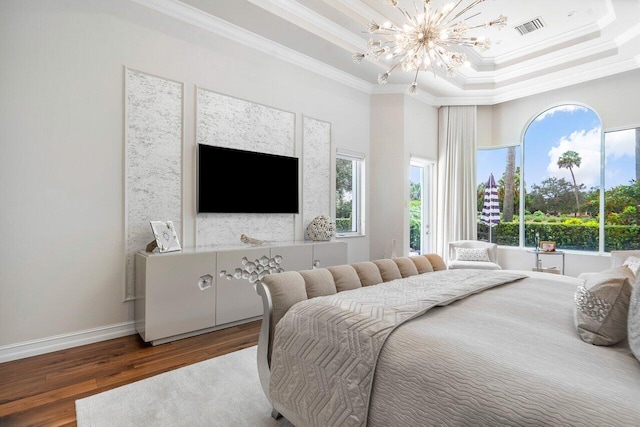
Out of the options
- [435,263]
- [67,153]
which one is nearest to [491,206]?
[435,263]

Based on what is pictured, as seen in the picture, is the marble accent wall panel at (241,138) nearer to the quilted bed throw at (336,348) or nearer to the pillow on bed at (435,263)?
the pillow on bed at (435,263)

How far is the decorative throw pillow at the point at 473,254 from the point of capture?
4.78 meters

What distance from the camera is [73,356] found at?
257cm

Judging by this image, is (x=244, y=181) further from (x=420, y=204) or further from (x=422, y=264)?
→ (x=420, y=204)

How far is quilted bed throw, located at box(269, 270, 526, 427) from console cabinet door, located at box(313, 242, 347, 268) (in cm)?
213

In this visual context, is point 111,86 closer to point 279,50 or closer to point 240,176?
point 240,176

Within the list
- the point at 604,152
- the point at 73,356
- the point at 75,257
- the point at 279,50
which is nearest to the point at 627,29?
the point at 604,152

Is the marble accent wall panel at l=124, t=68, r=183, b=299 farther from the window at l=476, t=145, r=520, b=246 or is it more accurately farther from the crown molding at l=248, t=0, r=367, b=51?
the window at l=476, t=145, r=520, b=246

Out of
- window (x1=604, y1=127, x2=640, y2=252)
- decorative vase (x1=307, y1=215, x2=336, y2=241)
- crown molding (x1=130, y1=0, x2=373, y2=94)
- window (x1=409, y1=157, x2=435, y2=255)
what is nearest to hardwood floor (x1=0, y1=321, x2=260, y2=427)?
decorative vase (x1=307, y1=215, x2=336, y2=241)

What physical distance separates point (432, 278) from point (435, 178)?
4.27 metres

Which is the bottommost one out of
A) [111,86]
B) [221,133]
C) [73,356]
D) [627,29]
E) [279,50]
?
[73,356]

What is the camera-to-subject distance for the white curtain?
5.83 m

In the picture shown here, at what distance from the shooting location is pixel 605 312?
1200mm

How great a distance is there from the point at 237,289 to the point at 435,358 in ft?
8.29
